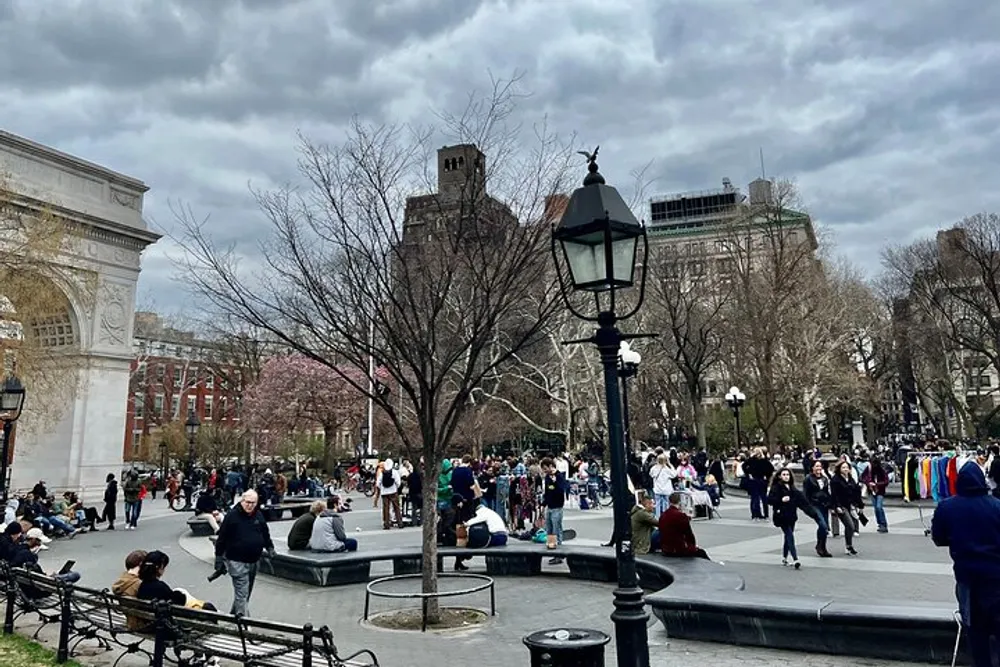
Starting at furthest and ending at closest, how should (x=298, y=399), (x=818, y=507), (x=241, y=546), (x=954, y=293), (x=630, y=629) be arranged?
1. (x=298, y=399)
2. (x=954, y=293)
3. (x=818, y=507)
4. (x=241, y=546)
5. (x=630, y=629)

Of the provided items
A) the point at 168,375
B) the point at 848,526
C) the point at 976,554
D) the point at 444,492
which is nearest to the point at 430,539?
the point at 444,492

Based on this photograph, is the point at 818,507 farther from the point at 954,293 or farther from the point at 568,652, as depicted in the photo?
the point at 954,293

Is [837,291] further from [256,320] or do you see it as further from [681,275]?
[256,320]

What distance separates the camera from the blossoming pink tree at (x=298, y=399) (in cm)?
4753

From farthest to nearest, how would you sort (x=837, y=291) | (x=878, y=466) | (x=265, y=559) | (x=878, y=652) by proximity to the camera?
(x=837, y=291) → (x=878, y=466) → (x=265, y=559) → (x=878, y=652)

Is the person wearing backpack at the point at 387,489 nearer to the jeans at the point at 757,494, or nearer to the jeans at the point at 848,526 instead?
the jeans at the point at 757,494

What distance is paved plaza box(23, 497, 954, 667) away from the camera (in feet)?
24.2

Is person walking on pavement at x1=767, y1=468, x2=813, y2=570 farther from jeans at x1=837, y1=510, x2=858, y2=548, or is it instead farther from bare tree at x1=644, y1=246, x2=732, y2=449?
bare tree at x1=644, y1=246, x2=732, y2=449

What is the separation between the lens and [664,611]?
7828mm

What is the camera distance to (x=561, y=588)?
1107 cm

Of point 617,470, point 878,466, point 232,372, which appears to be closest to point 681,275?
point 878,466

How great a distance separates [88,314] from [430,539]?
26837 mm

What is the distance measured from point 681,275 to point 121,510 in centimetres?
2820

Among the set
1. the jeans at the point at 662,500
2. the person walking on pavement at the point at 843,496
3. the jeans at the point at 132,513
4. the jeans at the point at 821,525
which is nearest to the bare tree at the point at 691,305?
the jeans at the point at 662,500
